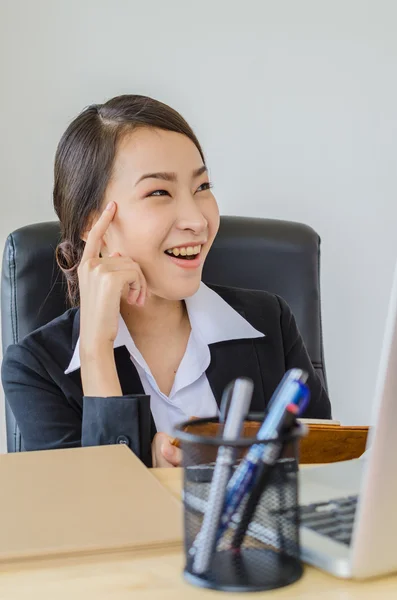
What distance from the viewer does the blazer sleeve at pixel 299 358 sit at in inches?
58.3

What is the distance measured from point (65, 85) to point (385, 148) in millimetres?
877

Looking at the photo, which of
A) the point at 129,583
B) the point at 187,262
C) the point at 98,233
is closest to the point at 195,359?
the point at 187,262

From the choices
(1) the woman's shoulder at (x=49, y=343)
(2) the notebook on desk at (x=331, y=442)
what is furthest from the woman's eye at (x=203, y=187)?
(2) the notebook on desk at (x=331, y=442)

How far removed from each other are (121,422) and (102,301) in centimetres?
30

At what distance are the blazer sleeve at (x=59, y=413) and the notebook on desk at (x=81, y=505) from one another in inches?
7.1

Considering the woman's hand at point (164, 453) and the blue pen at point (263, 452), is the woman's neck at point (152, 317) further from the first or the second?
the blue pen at point (263, 452)

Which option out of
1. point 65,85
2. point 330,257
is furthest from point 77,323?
point 330,257

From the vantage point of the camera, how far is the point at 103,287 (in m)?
1.36

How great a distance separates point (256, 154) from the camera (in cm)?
217

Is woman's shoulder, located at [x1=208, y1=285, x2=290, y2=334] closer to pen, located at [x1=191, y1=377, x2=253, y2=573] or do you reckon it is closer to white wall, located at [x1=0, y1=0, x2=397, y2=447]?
white wall, located at [x1=0, y1=0, x2=397, y2=447]

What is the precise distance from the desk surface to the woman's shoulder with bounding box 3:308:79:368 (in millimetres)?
774

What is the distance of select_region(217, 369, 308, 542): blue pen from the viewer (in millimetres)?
568

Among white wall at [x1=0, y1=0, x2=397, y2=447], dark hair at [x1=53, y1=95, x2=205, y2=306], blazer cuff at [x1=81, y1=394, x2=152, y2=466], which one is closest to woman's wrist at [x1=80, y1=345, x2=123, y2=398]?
blazer cuff at [x1=81, y1=394, x2=152, y2=466]

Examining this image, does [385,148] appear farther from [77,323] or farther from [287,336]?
[77,323]
